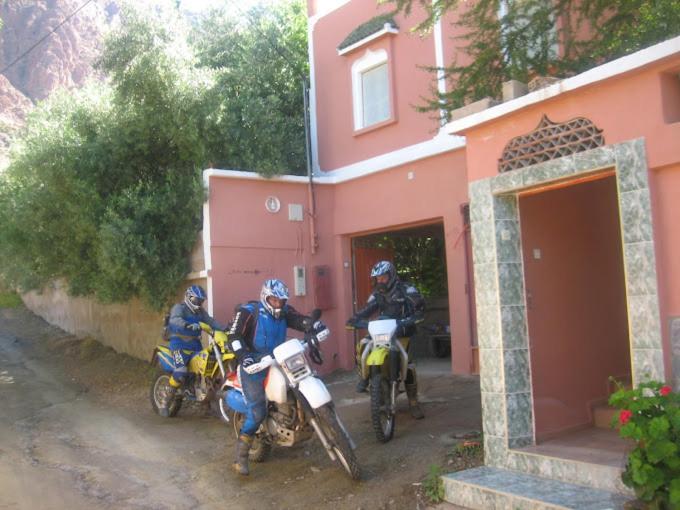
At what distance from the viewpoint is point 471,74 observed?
8.03 meters

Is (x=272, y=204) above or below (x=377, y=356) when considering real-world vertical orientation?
above

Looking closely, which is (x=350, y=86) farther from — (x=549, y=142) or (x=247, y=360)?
(x=549, y=142)

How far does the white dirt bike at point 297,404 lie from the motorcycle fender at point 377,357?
1.95 feet

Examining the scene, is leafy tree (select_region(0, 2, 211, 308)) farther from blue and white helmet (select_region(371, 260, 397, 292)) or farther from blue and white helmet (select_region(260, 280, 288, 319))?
blue and white helmet (select_region(260, 280, 288, 319))

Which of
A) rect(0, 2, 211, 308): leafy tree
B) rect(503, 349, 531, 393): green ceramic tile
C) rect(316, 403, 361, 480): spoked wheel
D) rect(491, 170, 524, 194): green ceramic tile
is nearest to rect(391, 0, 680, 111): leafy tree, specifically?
rect(491, 170, 524, 194): green ceramic tile

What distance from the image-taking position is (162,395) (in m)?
9.27

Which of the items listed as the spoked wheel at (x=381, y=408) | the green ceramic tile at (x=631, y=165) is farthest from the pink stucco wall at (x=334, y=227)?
the green ceramic tile at (x=631, y=165)

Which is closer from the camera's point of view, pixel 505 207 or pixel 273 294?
pixel 505 207

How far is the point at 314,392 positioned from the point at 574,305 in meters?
2.47

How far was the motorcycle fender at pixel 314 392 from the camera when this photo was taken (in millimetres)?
5703

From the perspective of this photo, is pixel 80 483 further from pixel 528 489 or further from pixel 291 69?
pixel 291 69

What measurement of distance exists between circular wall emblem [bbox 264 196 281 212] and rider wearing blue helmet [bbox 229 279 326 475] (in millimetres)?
4752

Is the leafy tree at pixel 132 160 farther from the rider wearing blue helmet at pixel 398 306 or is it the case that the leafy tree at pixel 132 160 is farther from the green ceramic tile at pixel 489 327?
the green ceramic tile at pixel 489 327

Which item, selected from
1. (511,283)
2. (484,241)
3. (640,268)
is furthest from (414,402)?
(640,268)
